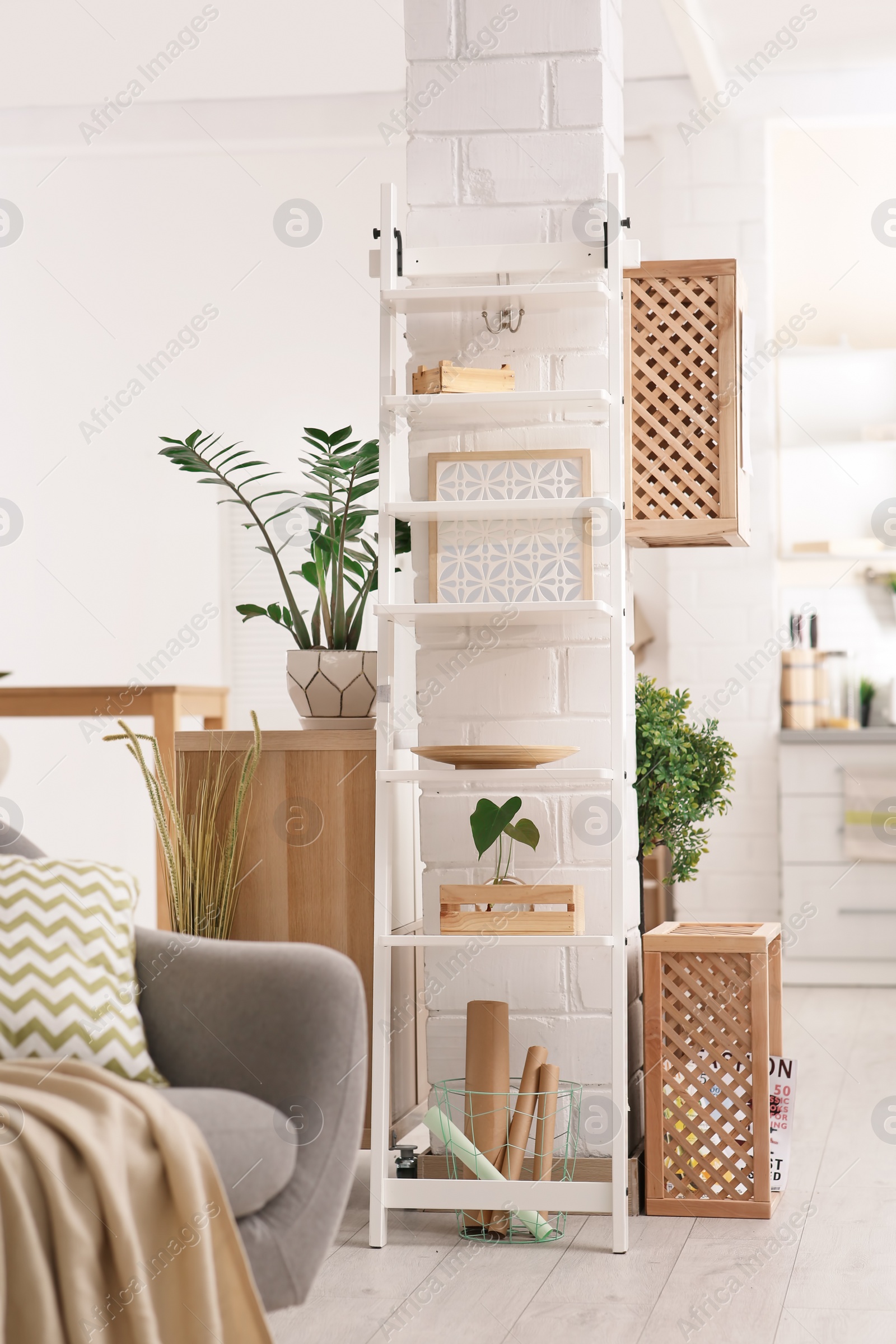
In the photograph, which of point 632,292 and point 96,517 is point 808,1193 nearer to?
point 632,292

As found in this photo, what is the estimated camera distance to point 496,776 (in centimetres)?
249

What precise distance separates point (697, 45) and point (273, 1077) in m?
4.09

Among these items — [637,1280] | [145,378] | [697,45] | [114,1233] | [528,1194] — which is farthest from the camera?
[145,378]

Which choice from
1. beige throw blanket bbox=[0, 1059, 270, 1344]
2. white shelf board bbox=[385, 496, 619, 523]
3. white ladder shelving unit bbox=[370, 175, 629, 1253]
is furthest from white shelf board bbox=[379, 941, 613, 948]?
beige throw blanket bbox=[0, 1059, 270, 1344]

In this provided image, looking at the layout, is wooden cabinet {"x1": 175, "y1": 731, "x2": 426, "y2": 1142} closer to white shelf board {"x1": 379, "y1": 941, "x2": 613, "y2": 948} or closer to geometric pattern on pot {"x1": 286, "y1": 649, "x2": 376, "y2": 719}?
geometric pattern on pot {"x1": 286, "y1": 649, "x2": 376, "y2": 719}

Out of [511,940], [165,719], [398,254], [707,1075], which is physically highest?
[398,254]

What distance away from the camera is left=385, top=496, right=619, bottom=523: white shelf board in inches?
99.3

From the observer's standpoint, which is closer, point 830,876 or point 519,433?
point 519,433

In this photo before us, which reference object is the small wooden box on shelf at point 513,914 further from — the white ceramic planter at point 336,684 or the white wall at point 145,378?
the white wall at point 145,378

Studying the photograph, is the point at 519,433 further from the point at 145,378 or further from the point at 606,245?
the point at 145,378

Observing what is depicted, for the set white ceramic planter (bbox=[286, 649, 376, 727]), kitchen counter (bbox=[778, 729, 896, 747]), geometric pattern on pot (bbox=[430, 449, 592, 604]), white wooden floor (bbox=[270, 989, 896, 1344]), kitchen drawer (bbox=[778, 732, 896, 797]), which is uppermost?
geometric pattern on pot (bbox=[430, 449, 592, 604])

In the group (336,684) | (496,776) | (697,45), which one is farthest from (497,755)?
(697,45)

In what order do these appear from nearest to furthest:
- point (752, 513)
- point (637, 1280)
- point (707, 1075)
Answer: point (637, 1280), point (707, 1075), point (752, 513)

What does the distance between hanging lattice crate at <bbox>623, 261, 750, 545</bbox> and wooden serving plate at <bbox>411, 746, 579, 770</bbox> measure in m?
0.56
